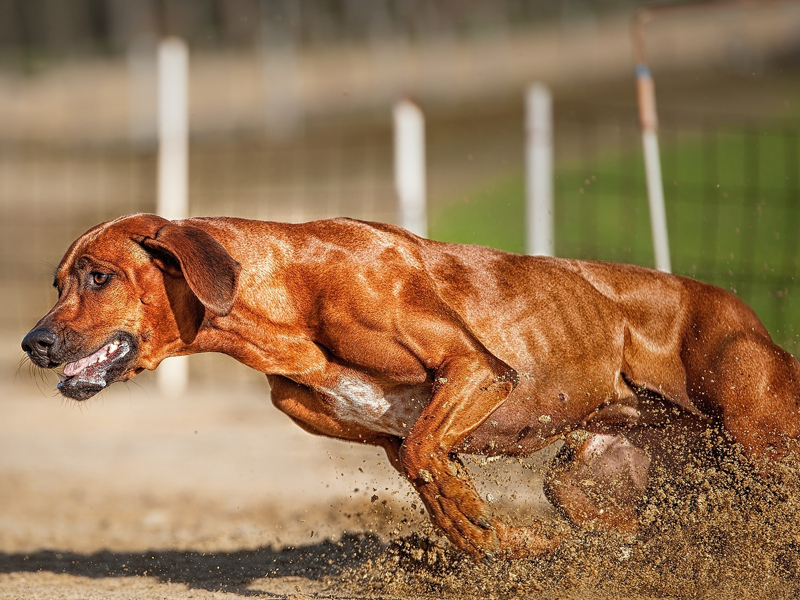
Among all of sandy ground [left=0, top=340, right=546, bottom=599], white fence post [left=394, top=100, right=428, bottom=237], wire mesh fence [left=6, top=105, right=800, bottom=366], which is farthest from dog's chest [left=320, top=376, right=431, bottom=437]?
white fence post [left=394, top=100, right=428, bottom=237]

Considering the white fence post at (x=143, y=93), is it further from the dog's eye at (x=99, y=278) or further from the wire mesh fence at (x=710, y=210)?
the dog's eye at (x=99, y=278)

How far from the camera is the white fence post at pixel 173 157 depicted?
11.1 m

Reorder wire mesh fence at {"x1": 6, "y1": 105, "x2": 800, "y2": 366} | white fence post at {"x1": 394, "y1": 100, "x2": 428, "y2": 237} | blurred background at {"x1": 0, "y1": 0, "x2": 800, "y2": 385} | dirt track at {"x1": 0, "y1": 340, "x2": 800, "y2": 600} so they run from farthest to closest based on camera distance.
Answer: blurred background at {"x1": 0, "y1": 0, "x2": 800, "y2": 385}
wire mesh fence at {"x1": 6, "y1": 105, "x2": 800, "y2": 366}
white fence post at {"x1": 394, "y1": 100, "x2": 428, "y2": 237}
dirt track at {"x1": 0, "y1": 340, "x2": 800, "y2": 600}

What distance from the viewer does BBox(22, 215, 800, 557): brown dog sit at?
4246 millimetres

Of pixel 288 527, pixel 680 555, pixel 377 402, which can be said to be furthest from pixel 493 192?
pixel 377 402

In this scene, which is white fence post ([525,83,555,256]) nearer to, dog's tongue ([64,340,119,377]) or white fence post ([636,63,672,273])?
white fence post ([636,63,672,273])

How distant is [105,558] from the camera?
18.7ft

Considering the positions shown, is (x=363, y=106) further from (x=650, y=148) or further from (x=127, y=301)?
(x=127, y=301)

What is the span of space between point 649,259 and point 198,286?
9009 mm

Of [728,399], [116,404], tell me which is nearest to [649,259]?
[116,404]

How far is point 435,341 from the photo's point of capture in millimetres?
4293

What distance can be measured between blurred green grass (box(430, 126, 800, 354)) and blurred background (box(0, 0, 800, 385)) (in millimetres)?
91

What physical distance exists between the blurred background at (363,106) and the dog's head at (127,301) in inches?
342

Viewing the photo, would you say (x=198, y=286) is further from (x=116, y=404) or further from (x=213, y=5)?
(x=213, y=5)
